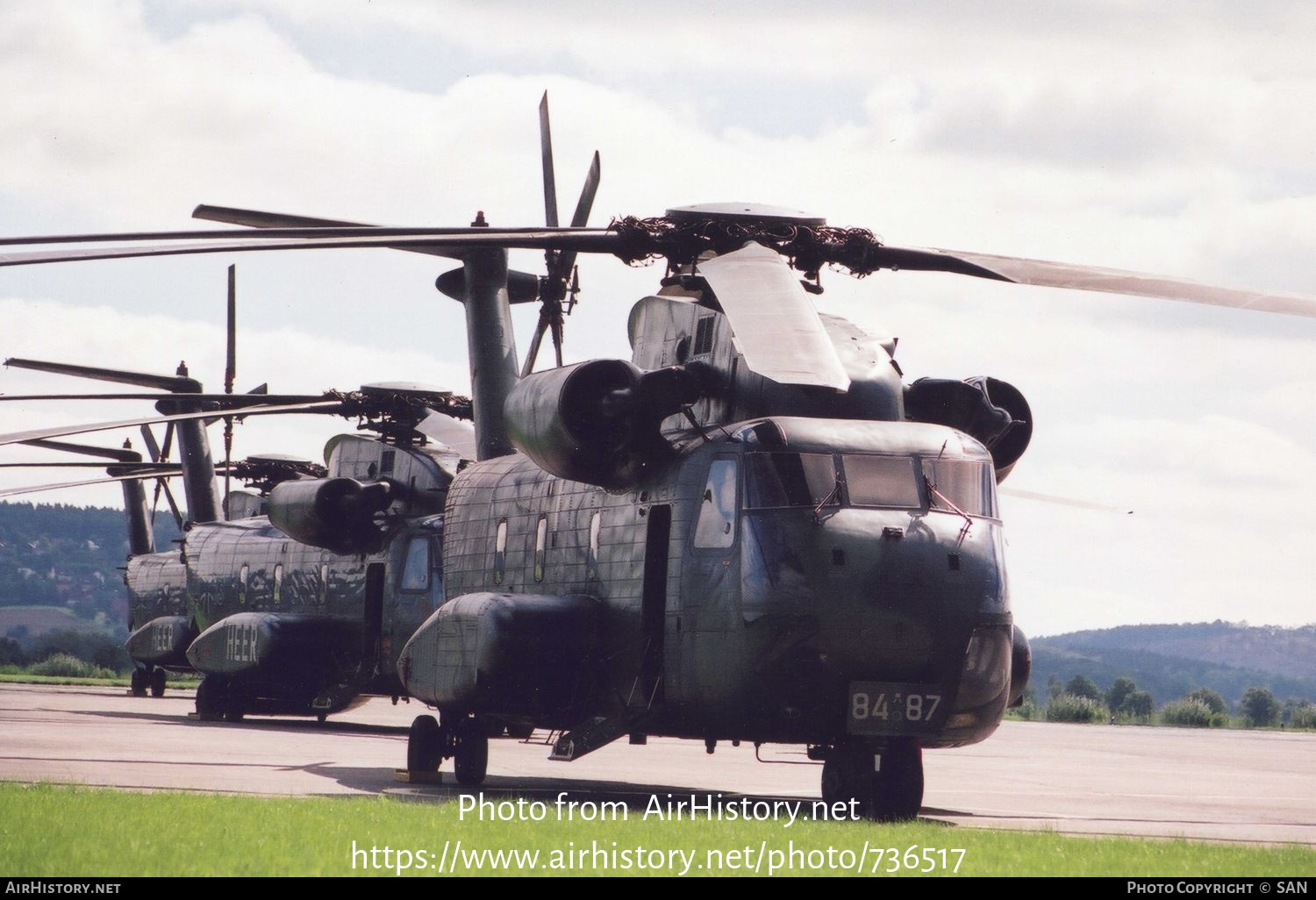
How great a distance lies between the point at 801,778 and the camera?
19703mm

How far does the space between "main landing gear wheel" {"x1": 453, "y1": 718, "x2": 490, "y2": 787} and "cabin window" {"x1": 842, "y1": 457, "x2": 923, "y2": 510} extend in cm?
575

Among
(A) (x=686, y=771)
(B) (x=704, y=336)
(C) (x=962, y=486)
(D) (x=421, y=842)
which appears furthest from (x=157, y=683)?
(D) (x=421, y=842)

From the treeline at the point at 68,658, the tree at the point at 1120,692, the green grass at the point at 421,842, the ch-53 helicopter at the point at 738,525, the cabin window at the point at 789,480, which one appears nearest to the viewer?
the green grass at the point at 421,842

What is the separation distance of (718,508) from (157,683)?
97.9 feet

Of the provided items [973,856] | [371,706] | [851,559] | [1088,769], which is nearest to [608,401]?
[851,559]

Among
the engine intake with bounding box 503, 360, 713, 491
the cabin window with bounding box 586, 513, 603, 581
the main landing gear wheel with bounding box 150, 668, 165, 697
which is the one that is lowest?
the main landing gear wheel with bounding box 150, 668, 165, 697

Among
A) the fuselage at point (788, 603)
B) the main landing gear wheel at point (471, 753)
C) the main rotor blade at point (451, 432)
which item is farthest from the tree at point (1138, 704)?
the fuselage at point (788, 603)

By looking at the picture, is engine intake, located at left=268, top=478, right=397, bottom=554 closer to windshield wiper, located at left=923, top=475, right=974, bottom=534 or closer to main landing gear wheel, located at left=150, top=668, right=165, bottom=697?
windshield wiper, located at left=923, top=475, right=974, bottom=534

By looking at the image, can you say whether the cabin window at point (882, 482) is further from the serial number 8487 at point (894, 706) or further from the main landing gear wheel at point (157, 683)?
the main landing gear wheel at point (157, 683)

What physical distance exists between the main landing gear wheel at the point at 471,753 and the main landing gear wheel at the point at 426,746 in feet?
1.33

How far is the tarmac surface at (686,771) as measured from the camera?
15547mm

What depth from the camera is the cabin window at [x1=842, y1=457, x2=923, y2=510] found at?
44.8ft

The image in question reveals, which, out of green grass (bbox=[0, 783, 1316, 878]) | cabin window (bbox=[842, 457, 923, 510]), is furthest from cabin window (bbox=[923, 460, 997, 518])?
green grass (bbox=[0, 783, 1316, 878])

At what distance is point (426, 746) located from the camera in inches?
704
